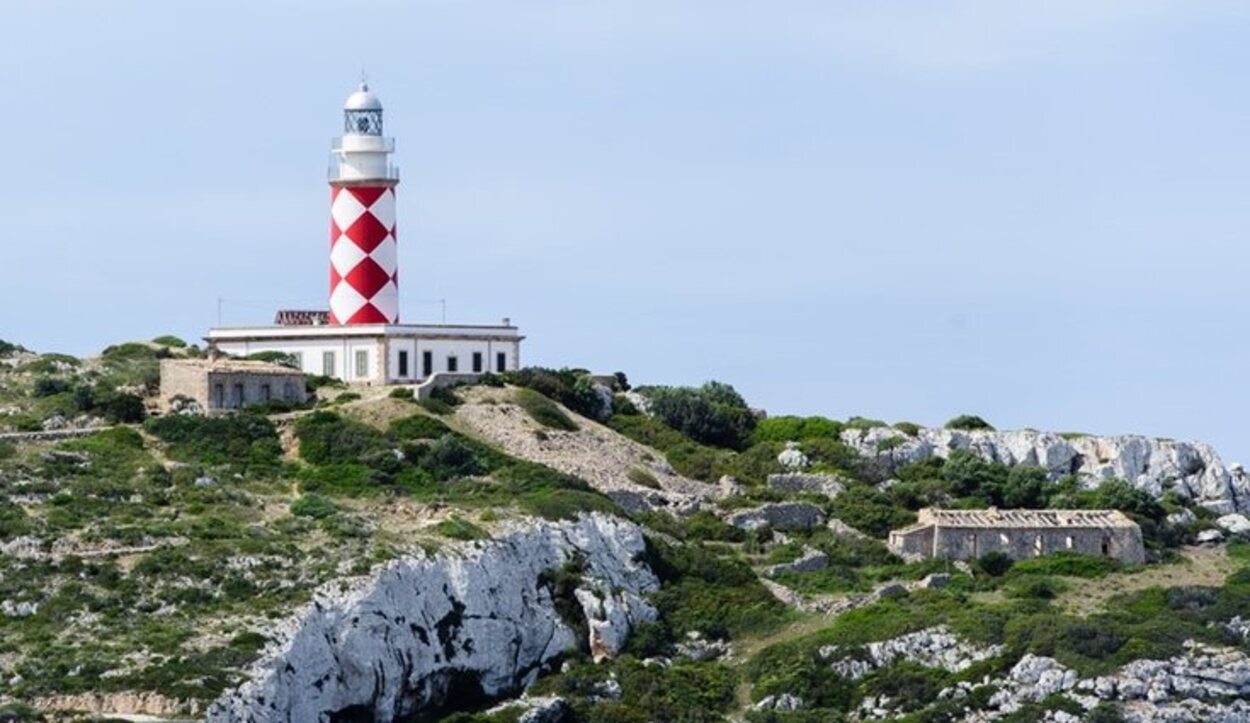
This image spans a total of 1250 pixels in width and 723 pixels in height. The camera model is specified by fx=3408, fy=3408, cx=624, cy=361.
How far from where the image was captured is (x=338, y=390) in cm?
9144

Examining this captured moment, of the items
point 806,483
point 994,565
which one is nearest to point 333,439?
point 806,483

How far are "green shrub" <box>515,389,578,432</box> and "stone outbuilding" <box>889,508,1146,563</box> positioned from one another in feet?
33.6

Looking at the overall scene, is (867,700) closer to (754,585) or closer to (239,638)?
(754,585)

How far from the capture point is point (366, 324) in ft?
308

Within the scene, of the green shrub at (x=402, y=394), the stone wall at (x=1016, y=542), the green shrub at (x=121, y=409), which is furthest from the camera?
the green shrub at (x=402, y=394)

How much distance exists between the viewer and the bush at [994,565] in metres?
83.1

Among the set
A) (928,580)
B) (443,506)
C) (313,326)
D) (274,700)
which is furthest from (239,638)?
(313,326)

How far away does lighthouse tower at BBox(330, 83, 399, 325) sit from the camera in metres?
94.6

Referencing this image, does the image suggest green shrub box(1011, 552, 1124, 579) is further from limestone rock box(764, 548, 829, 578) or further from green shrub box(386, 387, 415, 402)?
green shrub box(386, 387, 415, 402)

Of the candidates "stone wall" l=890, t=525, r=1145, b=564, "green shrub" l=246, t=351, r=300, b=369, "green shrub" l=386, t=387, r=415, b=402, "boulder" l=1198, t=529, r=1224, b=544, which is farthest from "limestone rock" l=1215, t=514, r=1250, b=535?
"green shrub" l=246, t=351, r=300, b=369

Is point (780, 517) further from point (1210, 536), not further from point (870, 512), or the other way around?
point (1210, 536)

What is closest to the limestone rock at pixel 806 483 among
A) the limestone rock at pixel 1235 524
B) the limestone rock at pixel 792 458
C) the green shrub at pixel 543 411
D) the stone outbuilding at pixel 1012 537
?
the limestone rock at pixel 792 458

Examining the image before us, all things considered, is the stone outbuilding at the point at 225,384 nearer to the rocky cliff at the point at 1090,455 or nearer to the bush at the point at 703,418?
the bush at the point at 703,418

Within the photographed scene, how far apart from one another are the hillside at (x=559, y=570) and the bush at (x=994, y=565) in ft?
0.41
